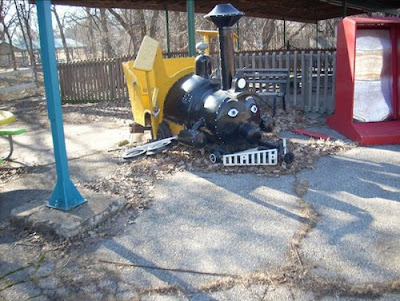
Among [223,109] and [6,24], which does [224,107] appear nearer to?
[223,109]

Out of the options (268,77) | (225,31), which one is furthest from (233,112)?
(268,77)

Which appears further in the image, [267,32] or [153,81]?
[267,32]

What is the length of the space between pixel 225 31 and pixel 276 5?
8.70 meters

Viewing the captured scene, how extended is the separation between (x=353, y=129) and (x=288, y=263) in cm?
391

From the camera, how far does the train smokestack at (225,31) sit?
5109 millimetres

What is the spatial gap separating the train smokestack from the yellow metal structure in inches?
35.8

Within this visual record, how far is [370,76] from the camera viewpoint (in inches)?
266

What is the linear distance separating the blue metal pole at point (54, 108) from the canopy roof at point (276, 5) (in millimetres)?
7241

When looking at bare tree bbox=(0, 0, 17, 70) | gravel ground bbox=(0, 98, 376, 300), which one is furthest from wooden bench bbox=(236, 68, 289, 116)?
bare tree bbox=(0, 0, 17, 70)

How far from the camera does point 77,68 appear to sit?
12656 millimetres

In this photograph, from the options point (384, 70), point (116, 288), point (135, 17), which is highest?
point (135, 17)

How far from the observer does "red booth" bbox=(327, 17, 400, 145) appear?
6598 millimetres

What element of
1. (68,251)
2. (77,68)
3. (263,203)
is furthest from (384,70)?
(77,68)

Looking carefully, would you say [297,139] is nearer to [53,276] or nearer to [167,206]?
[167,206]
